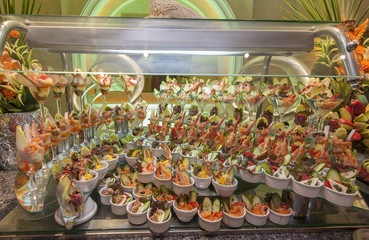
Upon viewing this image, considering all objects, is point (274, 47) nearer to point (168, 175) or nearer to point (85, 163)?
point (168, 175)

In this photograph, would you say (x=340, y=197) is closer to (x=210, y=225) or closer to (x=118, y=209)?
(x=210, y=225)

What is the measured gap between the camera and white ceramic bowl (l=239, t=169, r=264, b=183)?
1.42 metres

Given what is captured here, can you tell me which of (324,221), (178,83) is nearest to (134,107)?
(178,83)

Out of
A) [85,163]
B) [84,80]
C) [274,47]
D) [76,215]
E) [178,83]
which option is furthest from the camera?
[178,83]

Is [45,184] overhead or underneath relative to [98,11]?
underneath

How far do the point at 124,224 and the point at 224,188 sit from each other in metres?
0.56

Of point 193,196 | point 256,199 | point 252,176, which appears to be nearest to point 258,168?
point 252,176

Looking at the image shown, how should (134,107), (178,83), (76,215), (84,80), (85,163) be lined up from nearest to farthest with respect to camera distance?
(76,215)
(85,163)
(84,80)
(134,107)
(178,83)

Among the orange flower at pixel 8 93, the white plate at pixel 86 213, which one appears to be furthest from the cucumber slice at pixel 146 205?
the orange flower at pixel 8 93

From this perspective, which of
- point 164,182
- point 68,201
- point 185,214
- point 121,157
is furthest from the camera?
point 121,157

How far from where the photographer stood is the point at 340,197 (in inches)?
48.5

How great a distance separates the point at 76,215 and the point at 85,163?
0.33m

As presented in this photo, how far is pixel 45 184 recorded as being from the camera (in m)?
1.46

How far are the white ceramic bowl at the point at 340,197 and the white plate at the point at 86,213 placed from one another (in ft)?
3.99
